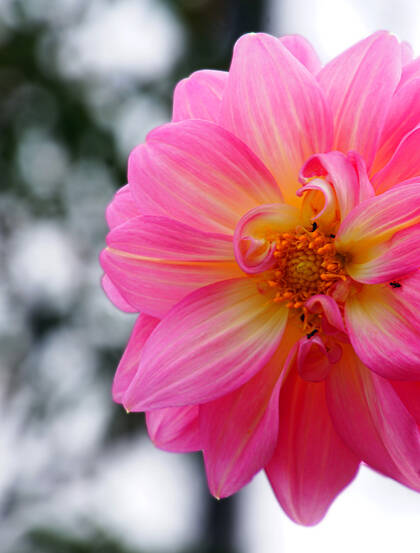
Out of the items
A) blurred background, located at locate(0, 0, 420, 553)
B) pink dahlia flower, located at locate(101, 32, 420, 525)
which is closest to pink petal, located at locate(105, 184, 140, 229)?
pink dahlia flower, located at locate(101, 32, 420, 525)

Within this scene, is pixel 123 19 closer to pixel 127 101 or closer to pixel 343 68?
pixel 127 101

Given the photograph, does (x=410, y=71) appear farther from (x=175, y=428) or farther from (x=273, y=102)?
(x=175, y=428)

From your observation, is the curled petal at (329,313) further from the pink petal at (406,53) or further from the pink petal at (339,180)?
the pink petal at (406,53)

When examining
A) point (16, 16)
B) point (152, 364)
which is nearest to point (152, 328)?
point (152, 364)

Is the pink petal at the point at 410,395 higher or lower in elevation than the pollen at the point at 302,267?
lower

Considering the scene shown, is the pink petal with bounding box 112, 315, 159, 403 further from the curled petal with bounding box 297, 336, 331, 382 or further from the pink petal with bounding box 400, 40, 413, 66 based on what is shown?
the pink petal with bounding box 400, 40, 413, 66

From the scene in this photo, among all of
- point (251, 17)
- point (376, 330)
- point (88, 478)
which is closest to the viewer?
point (376, 330)

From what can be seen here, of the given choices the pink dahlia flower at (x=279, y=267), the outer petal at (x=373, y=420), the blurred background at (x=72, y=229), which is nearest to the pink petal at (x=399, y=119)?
the pink dahlia flower at (x=279, y=267)

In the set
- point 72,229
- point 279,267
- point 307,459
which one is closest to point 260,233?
point 279,267
